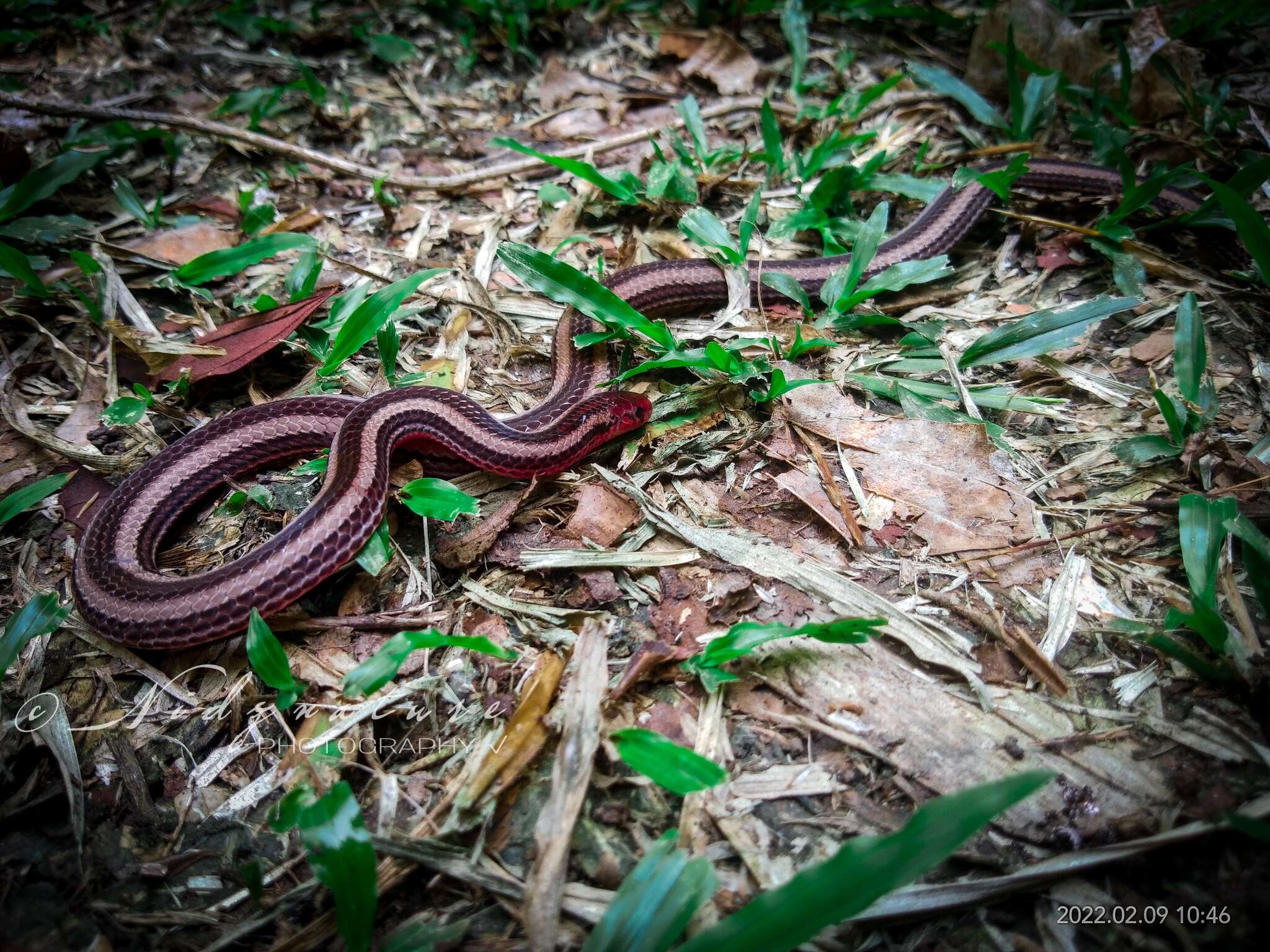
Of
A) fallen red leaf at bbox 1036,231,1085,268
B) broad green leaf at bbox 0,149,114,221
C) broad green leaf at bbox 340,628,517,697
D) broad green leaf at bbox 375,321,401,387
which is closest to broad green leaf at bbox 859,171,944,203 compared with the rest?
fallen red leaf at bbox 1036,231,1085,268

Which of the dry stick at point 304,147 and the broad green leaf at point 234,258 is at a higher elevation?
the dry stick at point 304,147

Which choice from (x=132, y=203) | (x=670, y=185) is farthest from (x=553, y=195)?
(x=132, y=203)

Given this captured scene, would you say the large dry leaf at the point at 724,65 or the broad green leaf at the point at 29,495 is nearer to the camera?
the broad green leaf at the point at 29,495

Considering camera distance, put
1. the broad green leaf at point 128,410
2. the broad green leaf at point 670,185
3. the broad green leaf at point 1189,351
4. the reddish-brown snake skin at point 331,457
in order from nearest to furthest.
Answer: the reddish-brown snake skin at point 331,457 → the broad green leaf at point 1189,351 → the broad green leaf at point 128,410 → the broad green leaf at point 670,185

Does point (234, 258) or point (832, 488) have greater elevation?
point (234, 258)

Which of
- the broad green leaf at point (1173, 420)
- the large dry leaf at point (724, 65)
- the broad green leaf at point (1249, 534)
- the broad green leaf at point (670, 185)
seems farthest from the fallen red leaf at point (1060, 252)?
the large dry leaf at point (724, 65)

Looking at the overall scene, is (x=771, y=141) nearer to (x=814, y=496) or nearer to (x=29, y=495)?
(x=814, y=496)

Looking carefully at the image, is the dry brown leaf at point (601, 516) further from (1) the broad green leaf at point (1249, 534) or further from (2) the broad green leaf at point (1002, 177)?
(2) the broad green leaf at point (1002, 177)
